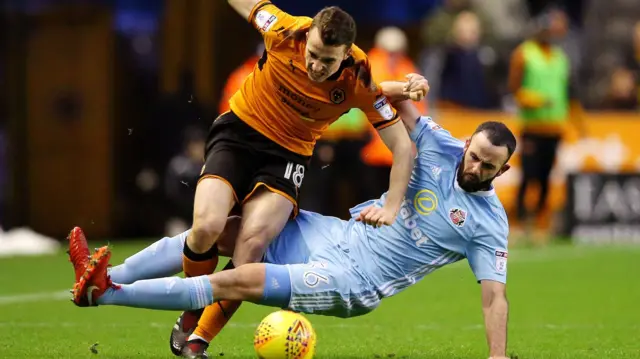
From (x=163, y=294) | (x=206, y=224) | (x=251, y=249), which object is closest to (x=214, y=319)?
(x=251, y=249)

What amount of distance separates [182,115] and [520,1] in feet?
21.8

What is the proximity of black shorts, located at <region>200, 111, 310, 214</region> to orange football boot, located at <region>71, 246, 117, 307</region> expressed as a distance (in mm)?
1143

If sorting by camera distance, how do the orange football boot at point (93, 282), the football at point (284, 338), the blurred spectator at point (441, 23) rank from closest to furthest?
the orange football boot at point (93, 282), the football at point (284, 338), the blurred spectator at point (441, 23)

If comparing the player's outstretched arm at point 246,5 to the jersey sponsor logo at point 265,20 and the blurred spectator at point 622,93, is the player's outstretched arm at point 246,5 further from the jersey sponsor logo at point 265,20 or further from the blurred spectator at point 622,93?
the blurred spectator at point 622,93

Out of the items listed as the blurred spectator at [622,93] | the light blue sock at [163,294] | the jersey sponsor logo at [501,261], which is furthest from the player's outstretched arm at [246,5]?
the blurred spectator at [622,93]

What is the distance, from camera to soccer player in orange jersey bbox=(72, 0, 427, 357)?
696 centimetres

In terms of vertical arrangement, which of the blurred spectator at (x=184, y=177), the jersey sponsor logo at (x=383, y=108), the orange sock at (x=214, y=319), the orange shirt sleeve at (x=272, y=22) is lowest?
the blurred spectator at (x=184, y=177)

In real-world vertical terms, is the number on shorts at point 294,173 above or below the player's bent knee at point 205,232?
above

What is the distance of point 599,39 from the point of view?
20594mm

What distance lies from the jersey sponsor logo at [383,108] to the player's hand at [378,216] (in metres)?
0.61

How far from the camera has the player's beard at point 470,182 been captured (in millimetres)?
6856

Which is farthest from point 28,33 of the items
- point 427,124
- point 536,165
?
point 427,124

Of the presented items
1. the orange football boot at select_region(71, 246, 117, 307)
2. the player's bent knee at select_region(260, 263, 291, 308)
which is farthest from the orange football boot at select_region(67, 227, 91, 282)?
the player's bent knee at select_region(260, 263, 291, 308)

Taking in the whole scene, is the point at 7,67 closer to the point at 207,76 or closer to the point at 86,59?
the point at 86,59
